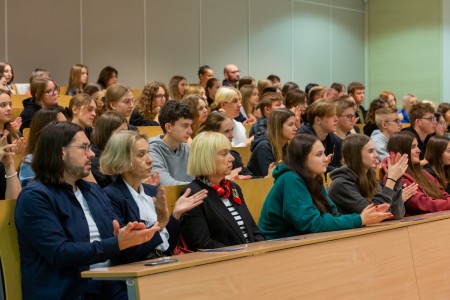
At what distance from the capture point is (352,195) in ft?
14.7

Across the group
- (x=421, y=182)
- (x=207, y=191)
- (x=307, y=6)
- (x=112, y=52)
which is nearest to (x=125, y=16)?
(x=112, y=52)

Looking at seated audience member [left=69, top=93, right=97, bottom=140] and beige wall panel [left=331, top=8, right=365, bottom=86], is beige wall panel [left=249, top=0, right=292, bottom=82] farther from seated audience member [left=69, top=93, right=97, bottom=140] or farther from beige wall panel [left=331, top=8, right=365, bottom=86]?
seated audience member [left=69, top=93, right=97, bottom=140]

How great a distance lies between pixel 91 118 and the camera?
223 inches

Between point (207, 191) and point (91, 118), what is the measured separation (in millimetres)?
2055

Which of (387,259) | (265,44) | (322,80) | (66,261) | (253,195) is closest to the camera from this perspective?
(66,261)

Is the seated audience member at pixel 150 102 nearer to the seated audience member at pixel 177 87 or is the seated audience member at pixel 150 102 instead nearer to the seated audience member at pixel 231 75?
the seated audience member at pixel 177 87

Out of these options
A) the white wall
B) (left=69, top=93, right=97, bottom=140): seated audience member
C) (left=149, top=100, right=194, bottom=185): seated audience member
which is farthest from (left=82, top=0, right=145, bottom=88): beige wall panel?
(left=149, top=100, right=194, bottom=185): seated audience member

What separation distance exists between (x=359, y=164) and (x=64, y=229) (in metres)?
2.10

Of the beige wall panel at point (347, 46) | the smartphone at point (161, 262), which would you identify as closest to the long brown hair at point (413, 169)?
the smartphone at point (161, 262)

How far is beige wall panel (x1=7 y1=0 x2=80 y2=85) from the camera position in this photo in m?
9.02

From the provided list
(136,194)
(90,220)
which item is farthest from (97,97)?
(90,220)

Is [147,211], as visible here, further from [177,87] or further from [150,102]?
[177,87]

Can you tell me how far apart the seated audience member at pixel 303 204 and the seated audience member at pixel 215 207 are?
163 mm

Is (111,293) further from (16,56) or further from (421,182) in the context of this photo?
(16,56)
